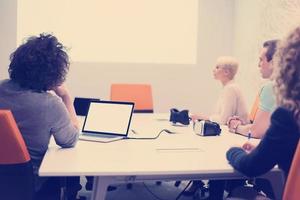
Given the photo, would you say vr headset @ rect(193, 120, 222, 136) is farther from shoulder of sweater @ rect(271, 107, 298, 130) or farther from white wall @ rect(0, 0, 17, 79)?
white wall @ rect(0, 0, 17, 79)

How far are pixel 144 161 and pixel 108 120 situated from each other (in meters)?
0.69

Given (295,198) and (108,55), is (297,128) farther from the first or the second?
(108,55)

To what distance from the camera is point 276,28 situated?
13.9 ft

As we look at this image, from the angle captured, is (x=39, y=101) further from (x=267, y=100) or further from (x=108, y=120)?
(x=267, y=100)

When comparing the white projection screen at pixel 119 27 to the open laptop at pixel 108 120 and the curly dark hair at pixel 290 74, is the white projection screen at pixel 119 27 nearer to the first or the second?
the open laptop at pixel 108 120

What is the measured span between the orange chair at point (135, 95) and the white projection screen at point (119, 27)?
90cm

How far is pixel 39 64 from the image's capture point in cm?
189

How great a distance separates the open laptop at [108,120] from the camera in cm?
227

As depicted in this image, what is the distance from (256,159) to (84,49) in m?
3.71

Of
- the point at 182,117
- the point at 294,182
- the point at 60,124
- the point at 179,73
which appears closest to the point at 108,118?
the point at 60,124

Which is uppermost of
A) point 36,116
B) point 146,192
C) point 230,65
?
point 230,65

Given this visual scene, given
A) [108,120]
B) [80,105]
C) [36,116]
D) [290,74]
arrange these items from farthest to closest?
1. [80,105]
2. [108,120]
3. [36,116]
4. [290,74]

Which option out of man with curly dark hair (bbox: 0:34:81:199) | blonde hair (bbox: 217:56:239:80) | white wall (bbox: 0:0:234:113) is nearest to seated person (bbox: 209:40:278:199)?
blonde hair (bbox: 217:56:239:80)

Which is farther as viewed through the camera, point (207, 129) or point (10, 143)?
point (207, 129)
